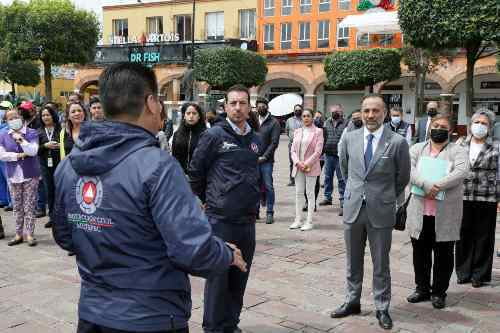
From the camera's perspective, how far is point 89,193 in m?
2.08

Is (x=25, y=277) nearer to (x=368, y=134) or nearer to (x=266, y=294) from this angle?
(x=266, y=294)

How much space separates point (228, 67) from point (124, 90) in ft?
101

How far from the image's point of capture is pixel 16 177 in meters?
6.95

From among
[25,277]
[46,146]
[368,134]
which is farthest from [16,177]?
[368,134]

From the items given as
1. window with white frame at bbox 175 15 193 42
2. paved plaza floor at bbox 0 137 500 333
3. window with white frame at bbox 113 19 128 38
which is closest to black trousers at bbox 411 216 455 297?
paved plaza floor at bbox 0 137 500 333

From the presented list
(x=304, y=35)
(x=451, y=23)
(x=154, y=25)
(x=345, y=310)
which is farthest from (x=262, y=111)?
(x=154, y=25)

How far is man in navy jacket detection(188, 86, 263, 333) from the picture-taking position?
388 cm

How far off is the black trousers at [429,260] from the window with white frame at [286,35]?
35826mm

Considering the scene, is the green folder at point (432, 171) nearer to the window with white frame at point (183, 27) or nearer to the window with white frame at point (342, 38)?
the window with white frame at point (342, 38)

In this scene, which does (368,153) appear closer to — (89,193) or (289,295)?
(289,295)

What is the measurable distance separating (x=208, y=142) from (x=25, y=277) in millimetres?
2885

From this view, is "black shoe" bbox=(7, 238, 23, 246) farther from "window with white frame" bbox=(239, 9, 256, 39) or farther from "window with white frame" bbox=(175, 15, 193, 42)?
"window with white frame" bbox=(175, 15, 193, 42)

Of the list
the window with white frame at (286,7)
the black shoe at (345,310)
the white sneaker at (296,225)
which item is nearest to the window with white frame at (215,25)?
the window with white frame at (286,7)

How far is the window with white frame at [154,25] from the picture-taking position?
44.9m
